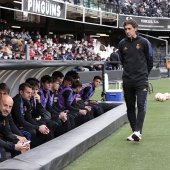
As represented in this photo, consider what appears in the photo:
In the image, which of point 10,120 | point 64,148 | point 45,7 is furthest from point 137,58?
point 45,7

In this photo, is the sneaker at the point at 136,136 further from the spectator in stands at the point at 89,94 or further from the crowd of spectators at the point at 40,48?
the crowd of spectators at the point at 40,48

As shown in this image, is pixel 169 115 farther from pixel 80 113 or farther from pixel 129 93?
pixel 129 93

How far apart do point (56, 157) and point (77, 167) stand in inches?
22.2

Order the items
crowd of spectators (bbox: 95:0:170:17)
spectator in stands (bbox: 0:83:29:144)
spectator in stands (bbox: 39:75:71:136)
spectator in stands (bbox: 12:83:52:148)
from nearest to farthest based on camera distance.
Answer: spectator in stands (bbox: 0:83:29:144) < spectator in stands (bbox: 12:83:52:148) < spectator in stands (bbox: 39:75:71:136) < crowd of spectators (bbox: 95:0:170:17)

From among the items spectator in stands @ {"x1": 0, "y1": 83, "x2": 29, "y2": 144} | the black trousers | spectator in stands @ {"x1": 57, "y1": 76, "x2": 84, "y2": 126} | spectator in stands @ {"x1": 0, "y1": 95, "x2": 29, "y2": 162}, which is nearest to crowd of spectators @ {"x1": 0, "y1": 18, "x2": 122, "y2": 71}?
spectator in stands @ {"x1": 57, "y1": 76, "x2": 84, "y2": 126}

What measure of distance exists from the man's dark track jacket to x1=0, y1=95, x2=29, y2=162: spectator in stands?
250 centimetres

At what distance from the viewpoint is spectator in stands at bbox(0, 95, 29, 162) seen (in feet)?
17.9

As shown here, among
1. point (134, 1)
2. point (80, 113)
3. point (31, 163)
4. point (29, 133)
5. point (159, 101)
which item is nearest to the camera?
point (31, 163)

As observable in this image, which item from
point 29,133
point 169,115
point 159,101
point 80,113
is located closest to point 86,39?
point 159,101

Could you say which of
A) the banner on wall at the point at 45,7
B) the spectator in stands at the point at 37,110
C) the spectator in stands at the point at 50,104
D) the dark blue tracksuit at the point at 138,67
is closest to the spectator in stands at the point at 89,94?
the spectator in stands at the point at 50,104

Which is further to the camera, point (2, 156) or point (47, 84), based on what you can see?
point (47, 84)

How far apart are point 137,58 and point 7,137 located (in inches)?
107

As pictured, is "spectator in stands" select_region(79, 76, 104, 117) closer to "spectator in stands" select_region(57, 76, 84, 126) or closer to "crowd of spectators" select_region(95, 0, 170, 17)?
"spectator in stands" select_region(57, 76, 84, 126)

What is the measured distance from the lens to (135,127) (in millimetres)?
7645
